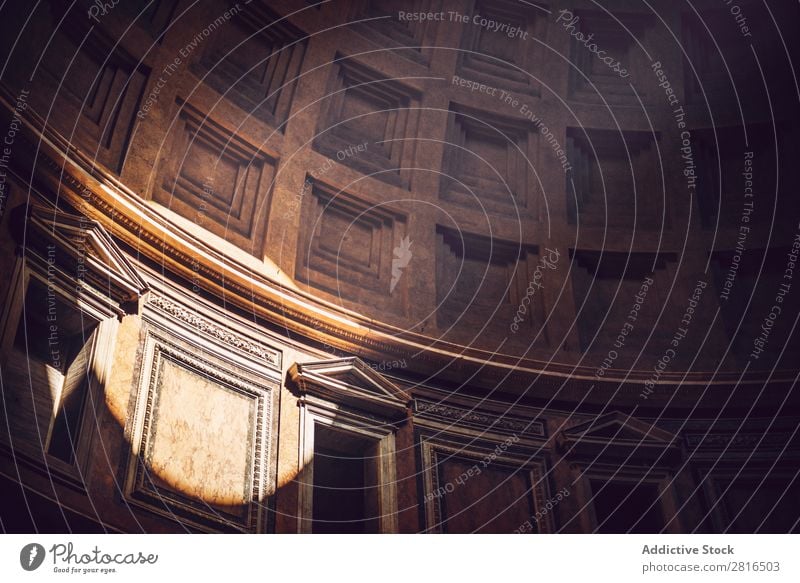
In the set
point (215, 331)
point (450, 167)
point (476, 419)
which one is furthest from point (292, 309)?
point (450, 167)

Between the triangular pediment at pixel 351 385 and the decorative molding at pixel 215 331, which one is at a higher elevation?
the decorative molding at pixel 215 331

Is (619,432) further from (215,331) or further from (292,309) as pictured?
(215,331)

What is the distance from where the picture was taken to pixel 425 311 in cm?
1800

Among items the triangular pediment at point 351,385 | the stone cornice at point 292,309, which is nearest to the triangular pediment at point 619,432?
the stone cornice at point 292,309

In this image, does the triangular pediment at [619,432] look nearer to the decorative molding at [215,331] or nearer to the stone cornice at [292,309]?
the stone cornice at [292,309]

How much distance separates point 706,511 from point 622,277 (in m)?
4.84

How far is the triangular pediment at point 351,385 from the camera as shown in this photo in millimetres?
15484

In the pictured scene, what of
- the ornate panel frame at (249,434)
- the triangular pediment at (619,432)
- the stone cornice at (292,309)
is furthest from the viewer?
the triangular pediment at (619,432)

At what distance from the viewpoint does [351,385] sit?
1592cm

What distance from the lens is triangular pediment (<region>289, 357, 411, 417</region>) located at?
15484 mm

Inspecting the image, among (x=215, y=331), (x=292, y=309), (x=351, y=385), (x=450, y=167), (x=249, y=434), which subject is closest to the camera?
(x=249, y=434)

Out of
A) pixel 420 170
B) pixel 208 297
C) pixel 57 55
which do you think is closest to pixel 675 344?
pixel 420 170

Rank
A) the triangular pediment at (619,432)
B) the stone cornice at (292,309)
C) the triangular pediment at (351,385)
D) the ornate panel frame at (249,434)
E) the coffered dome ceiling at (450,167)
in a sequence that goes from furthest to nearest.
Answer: the triangular pediment at (619,432) < the coffered dome ceiling at (450,167) < the triangular pediment at (351,385) < the stone cornice at (292,309) < the ornate panel frame at (249,434)
